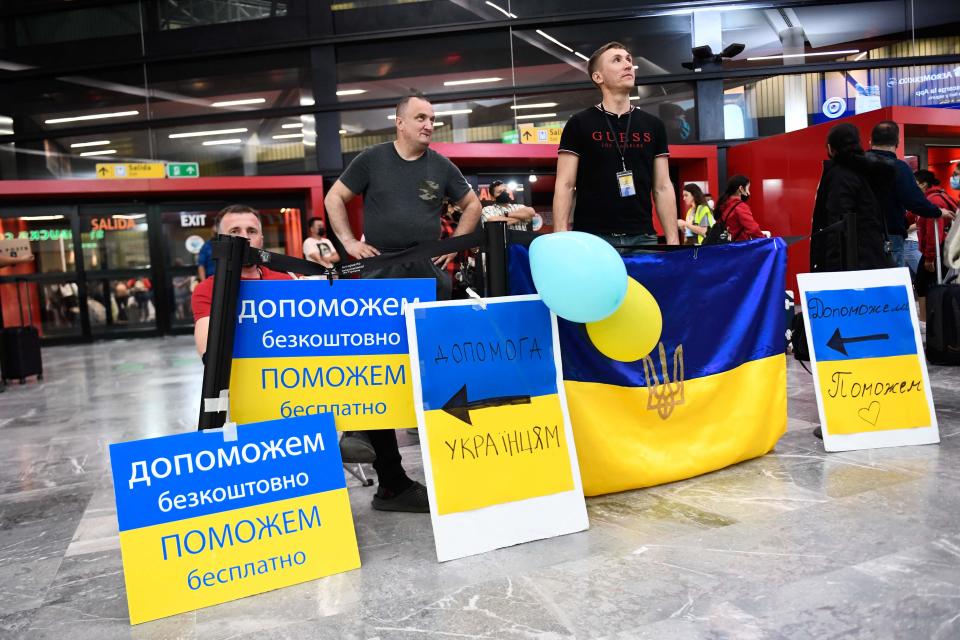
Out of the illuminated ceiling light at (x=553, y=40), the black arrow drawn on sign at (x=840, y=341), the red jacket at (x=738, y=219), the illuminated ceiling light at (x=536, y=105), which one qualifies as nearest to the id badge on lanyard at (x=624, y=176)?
the black arrow drawn on sign at (x=840, y=341)

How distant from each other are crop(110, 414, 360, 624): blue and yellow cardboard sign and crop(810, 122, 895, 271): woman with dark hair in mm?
2920

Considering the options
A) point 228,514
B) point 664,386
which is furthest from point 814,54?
point 228,514

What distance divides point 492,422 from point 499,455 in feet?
0.37

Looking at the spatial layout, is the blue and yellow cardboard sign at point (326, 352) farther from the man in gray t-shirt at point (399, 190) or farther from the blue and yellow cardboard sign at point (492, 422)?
the man in gray t-shirt at point (399, 190)

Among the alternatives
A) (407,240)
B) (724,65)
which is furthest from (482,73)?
(407,240)

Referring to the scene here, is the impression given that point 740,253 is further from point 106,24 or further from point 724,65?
point 106,24

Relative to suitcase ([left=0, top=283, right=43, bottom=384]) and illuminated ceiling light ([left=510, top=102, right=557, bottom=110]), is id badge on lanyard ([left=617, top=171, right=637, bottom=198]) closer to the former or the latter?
suitcase ([left=0, top=283, right=43, bottom=384])

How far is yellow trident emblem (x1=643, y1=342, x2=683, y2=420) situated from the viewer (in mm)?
2938

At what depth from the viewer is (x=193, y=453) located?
2156mm

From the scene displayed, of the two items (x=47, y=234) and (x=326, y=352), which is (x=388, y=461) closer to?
(x=326, y=352)

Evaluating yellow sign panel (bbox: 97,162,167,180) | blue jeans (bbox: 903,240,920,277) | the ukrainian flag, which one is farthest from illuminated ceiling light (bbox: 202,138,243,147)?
the ukrainian flag

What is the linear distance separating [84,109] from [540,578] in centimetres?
1410

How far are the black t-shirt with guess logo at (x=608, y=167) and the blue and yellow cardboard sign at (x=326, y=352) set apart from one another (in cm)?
107

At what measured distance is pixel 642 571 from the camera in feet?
7.03
